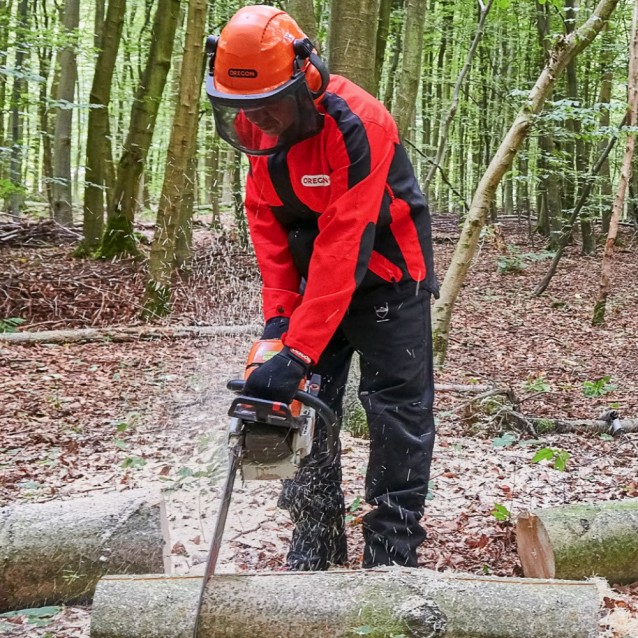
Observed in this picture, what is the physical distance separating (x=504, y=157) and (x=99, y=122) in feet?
22.7

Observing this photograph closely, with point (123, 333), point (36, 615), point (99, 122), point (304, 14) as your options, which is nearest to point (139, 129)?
point (99, 122)

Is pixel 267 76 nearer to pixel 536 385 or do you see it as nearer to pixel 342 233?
pixel 342 233

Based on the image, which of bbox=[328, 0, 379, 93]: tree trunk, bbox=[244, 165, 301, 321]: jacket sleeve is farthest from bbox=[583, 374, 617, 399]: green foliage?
bbox=[244, 165, 301, 321]: jacket sleeve

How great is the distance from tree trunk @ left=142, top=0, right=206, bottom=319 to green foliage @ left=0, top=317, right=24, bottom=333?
132 centimetres

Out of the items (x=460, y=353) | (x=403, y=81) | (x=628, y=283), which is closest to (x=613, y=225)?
(x=460, y=353)

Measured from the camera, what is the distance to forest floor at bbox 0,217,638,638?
10.6ft

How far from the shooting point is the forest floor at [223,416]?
3225mm

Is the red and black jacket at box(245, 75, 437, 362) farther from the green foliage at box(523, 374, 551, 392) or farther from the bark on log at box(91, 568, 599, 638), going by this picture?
the green foliage at box(523, 374, 551, 392)

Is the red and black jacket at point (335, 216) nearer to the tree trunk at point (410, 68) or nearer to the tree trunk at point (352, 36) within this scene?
the tree trunk at point (352, 36)

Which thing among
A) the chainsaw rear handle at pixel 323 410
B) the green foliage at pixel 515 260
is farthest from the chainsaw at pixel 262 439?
the green foliage at pixel 515 260

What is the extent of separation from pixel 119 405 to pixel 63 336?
211 centimetres

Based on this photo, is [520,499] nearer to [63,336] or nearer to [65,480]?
[65,480]

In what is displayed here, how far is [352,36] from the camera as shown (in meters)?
4.34

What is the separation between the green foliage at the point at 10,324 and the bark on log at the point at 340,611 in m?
5.82
